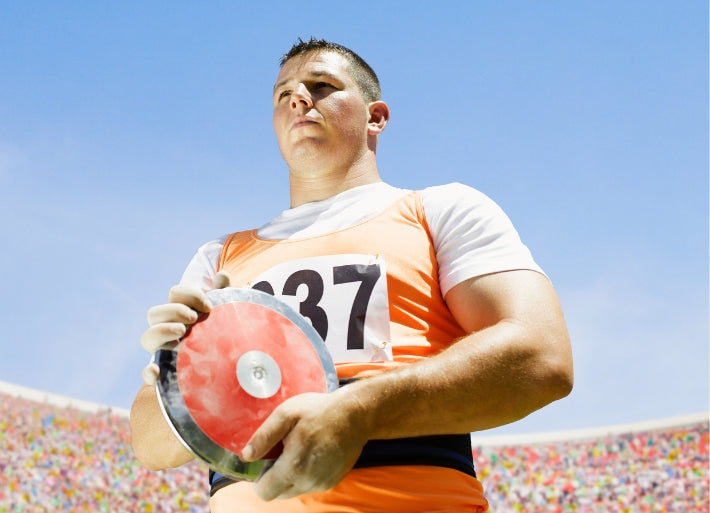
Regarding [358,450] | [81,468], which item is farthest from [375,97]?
[81,468]

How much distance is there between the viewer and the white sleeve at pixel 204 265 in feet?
7.09

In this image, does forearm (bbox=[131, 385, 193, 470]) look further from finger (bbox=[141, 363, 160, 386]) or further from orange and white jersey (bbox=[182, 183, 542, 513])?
finger (bbox=[141, 363, 160, 386])

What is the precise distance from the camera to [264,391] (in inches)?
50.9

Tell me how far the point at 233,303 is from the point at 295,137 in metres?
0.95

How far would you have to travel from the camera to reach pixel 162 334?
51.6 inches

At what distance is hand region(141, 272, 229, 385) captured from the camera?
1306 millimetres

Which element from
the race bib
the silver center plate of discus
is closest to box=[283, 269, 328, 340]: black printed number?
the race bib

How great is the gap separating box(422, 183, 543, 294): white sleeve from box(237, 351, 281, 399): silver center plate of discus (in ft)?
1.88

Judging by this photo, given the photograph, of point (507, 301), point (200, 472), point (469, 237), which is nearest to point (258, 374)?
point (507, 301)

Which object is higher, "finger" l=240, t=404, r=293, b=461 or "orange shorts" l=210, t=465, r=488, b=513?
"finger" l=240, t=404, r=293, b=461

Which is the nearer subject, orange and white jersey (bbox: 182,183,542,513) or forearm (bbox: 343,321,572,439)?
forearm (bbox: 343,321,572,439)

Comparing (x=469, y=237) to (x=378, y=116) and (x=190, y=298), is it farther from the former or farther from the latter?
(x=378, y=116)

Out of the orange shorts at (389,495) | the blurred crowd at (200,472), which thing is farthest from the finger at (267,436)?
the blurred crowd at (200,472)

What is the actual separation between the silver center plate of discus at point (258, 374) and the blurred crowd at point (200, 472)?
442 inches
